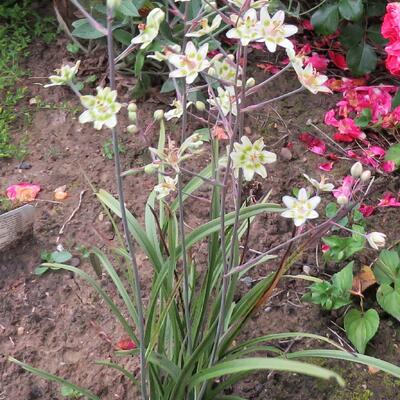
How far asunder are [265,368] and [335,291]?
2.30ft

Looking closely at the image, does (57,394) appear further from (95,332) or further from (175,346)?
(175,346)

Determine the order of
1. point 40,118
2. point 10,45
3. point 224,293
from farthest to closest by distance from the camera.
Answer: point 10,45 → point 40,118 → point 224,293

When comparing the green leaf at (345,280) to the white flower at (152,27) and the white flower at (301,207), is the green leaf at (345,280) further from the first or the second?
the white flower at (152,27)

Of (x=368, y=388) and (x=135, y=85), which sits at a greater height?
(x=135, y=85)

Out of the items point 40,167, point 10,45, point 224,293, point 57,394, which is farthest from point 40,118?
point 224,293

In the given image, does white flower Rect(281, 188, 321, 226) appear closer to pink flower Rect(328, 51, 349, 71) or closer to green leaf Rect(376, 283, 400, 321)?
green leaf Rect(376, 283, 400, 321)

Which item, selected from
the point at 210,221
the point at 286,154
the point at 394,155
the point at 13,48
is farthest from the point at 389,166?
the point at 13,48

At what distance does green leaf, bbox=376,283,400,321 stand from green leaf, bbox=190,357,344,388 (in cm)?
62

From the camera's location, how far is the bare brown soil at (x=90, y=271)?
5.08ft

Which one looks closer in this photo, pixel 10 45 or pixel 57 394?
pixel 57 394

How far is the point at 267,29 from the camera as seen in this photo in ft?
3.05

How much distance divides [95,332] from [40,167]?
725 millimetres

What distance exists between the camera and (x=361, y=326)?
1572mm

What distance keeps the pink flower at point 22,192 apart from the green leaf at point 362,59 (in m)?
1.27
